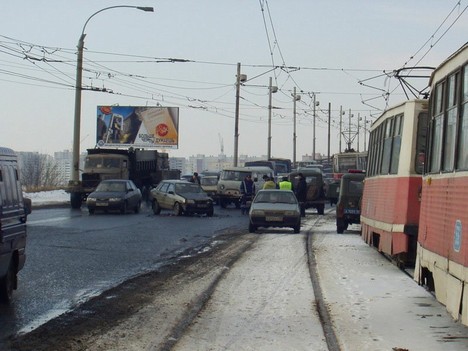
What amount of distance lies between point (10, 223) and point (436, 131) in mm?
5305

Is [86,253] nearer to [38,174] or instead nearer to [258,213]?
[258,213]

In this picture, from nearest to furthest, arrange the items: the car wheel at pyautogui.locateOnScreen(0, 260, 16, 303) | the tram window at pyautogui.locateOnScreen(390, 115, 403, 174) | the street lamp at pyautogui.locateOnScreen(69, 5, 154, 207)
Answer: the car wheel at pyautogui.locateOnScreen(0, 260, 16, 303) → the tram window at pyautogui.locateOnScreen(390, 115, 403, 174) → the street lamp at pyautogui.locateOnScreen(69, 5, 154, 207)

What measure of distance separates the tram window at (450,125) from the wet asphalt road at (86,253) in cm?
481

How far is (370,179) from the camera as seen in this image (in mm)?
20094

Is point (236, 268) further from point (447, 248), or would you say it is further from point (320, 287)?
point (447, 248)

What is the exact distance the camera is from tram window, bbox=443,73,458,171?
928 centimetres

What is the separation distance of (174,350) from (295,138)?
78524 millimetres

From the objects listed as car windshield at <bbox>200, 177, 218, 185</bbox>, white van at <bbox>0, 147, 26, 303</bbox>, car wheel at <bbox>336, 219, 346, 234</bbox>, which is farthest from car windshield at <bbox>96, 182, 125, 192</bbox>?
white van at <bbox>0, 147, 26, 303</bbox>

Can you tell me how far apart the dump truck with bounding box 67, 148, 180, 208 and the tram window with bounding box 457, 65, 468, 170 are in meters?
32.2

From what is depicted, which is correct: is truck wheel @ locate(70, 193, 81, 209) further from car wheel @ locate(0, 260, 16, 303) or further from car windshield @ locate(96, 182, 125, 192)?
car wheel @ locate(0, 260, 16, 303)

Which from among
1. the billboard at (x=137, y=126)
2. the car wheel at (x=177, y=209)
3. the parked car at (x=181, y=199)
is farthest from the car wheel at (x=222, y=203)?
the billboard at (x=137, y=126)

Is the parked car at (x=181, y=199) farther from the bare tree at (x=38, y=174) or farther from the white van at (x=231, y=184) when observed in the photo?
the bare tree at (x=38, y=174)

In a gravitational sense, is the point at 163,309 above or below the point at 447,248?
below

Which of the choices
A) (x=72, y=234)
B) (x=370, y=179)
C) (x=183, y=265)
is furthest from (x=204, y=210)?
(x=183, y=265)
